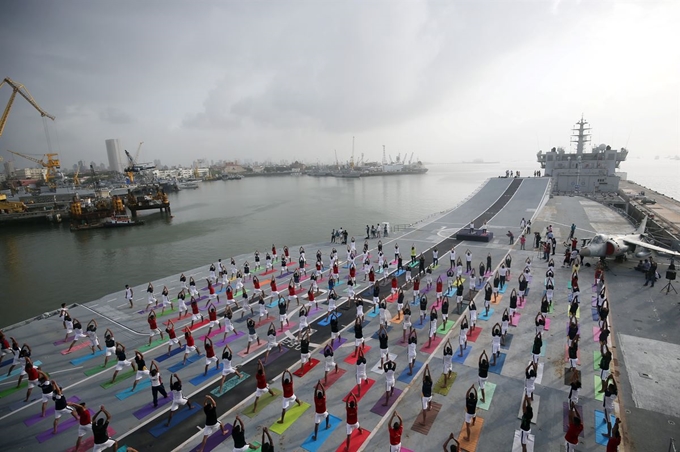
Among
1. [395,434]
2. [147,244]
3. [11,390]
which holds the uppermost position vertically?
[395,434]

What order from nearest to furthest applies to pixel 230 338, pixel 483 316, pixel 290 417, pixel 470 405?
pixel 470 405
pixel 290 417
pixel 230 338
pixel 483 316

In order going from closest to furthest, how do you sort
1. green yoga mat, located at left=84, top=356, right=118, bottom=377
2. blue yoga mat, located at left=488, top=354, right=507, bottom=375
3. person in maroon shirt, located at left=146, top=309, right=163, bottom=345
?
1. blue yoga mat, located at left=488, top=354, right=507, bottom=375
2. green yoga mat, located at left=84, top=356, right=118, bottom=377
3. person in maroon shirt, located at left=146, top=309, right=163, bottom=345

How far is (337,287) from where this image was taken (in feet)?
67.5

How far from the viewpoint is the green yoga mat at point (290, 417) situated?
30.8ft

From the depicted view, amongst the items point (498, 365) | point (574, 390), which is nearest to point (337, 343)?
point (498, 365)

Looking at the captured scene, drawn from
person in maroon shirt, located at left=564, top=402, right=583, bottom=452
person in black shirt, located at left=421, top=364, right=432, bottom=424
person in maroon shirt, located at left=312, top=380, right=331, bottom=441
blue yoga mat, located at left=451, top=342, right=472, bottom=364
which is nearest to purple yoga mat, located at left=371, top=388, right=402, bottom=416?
person in black shirt, located at left=421, top=364, right=432, bottom=424

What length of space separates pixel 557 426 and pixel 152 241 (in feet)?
177

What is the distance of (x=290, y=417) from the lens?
984 cm

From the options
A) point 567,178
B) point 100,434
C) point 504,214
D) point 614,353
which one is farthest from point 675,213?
point 100,434

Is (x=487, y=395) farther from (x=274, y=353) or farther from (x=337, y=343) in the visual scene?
(x=274, y=353)

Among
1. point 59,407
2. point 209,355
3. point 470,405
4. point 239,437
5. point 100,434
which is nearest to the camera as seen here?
point 239,437

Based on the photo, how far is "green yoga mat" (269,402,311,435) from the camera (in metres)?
9.38

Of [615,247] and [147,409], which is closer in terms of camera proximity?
[147,409]

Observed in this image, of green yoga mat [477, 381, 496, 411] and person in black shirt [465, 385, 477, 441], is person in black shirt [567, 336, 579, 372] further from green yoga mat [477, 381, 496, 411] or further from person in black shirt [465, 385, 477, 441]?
person in black shirt [465, 385, 477, 441]
